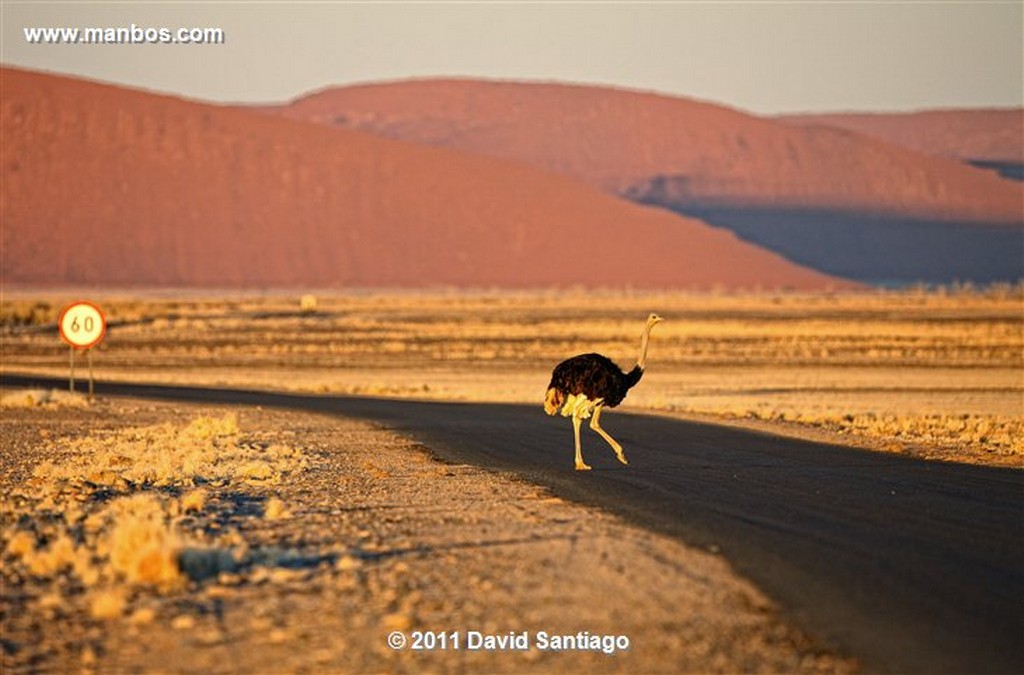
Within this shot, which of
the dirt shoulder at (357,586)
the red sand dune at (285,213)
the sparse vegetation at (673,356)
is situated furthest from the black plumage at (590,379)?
the red sand dune at (285,213)

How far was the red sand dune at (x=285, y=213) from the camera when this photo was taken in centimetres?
14438

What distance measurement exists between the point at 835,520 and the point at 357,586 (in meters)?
5.22

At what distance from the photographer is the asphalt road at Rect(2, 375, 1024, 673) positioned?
962 centimetres

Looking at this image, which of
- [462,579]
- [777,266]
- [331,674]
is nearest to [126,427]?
[462,579]

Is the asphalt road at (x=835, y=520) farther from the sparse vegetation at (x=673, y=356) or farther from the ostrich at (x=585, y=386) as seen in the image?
the sparse vegetation at (x=673, y=356)

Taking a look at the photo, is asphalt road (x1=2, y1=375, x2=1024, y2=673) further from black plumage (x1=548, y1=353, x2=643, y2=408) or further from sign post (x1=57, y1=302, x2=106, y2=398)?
sign post (x1=57, y1=302, x2=106, y2=398)

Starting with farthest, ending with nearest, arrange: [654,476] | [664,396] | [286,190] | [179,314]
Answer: [286,190]
[179,314]
[664,396]
[654,476]

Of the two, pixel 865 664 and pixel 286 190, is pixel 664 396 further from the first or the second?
pixel 286 190

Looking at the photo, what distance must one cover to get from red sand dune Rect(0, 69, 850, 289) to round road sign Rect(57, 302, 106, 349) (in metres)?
108

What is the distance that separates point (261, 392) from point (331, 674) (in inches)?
1275

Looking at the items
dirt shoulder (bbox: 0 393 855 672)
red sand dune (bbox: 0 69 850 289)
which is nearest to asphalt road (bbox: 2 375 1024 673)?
dirt shoulder (bbox: 0 393 855 672)

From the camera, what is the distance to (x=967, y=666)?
8.79 m

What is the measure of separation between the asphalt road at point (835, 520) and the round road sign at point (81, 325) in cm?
921

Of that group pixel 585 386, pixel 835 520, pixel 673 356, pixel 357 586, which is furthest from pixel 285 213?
pixel 357 586
